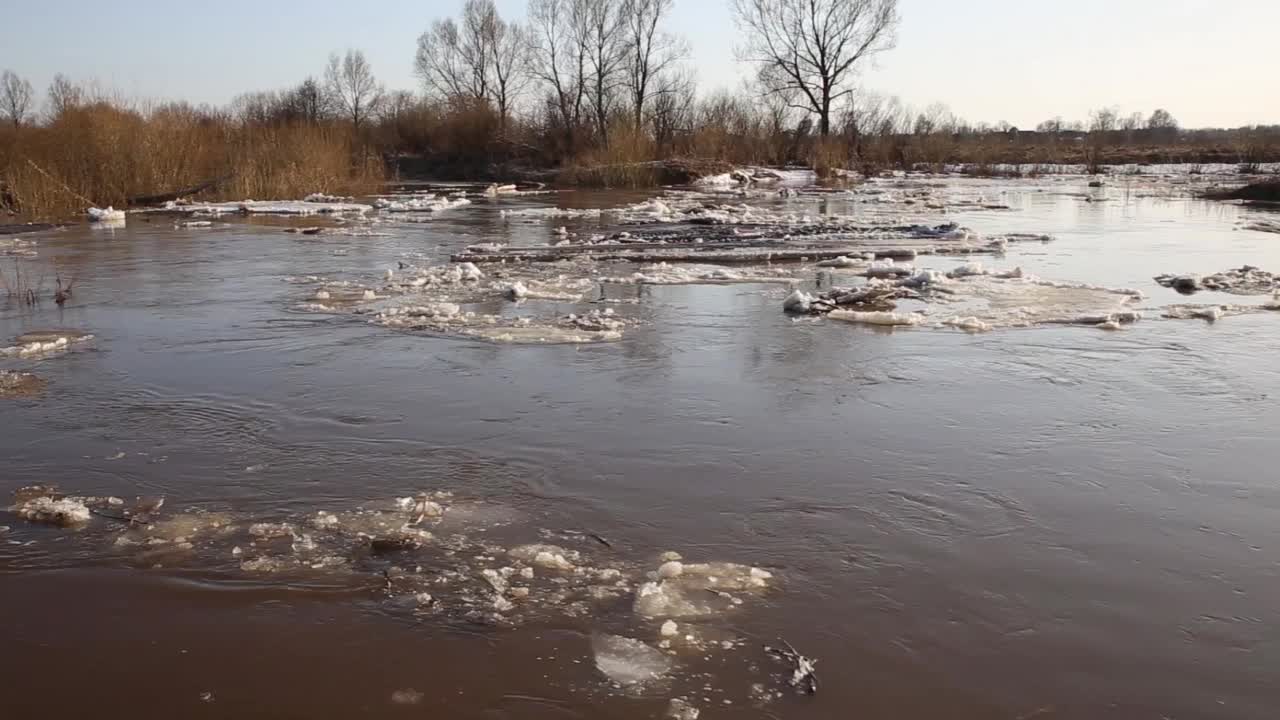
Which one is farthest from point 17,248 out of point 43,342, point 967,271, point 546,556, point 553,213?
point 546,556

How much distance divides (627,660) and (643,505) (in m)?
1.05

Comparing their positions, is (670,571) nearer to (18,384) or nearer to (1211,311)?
(18,384)

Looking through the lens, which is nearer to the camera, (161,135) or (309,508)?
(309,508)

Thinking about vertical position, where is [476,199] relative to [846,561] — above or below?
above

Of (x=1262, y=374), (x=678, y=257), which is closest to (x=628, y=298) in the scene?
(x=678, y=257)

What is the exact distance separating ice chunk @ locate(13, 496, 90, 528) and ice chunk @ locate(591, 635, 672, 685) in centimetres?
204

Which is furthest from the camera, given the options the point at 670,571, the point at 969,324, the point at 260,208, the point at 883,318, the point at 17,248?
the point at 260,208

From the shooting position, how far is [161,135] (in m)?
19.1

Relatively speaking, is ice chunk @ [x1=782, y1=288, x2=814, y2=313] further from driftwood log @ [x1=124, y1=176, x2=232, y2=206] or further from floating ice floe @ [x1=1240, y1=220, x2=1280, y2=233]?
driftwood log @ [x1=124, y1=176, x2=232, y2=206]

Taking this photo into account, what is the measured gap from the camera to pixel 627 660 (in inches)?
101

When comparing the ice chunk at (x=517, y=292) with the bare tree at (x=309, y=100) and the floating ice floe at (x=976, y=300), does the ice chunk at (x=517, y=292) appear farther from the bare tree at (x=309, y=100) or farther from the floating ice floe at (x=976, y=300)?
the bare tree at (x=309, y=100)

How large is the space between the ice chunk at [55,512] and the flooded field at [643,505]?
16 mm

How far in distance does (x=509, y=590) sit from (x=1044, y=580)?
5.48 feet

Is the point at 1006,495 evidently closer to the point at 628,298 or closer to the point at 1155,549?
the point at 1155,549
